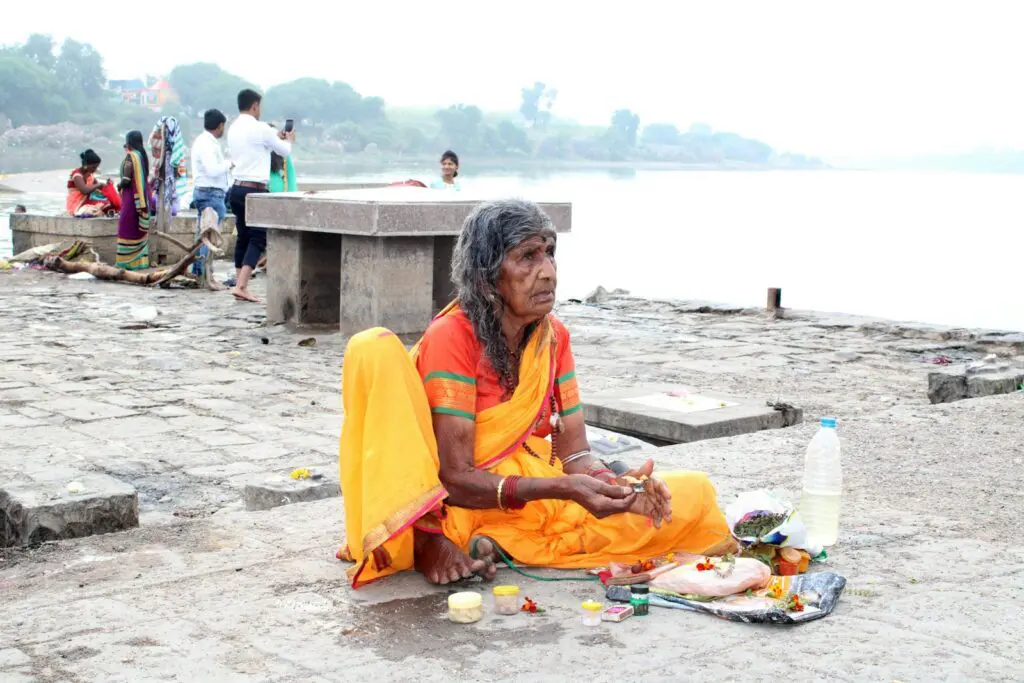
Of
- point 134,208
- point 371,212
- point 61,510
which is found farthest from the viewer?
point 134,208

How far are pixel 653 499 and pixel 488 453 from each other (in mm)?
501

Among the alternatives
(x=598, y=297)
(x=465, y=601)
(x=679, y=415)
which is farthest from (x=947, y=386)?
(x=598, y=297)

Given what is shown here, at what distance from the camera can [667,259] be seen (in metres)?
32.0

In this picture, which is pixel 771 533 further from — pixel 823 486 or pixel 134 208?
pixel 134 208

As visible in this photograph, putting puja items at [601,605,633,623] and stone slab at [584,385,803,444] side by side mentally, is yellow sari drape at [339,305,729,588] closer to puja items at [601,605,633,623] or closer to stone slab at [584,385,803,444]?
puja items at [601,605,633,623]

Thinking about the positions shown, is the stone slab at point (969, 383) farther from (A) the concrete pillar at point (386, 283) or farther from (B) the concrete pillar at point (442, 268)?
(B) the concrete pillar at point (442, 268)

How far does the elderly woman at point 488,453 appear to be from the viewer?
347 centimetres

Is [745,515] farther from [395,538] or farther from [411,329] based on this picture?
[411,329]

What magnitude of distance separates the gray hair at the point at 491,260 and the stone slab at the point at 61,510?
5.03 ft

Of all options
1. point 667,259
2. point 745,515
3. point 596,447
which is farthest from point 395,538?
point 667,259

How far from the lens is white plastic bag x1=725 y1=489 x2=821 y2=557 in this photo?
3631 millimetres

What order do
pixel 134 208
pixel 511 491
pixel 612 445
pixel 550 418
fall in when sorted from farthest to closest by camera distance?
pixel 134 208
pixel 612 445
pixel 550 418
pixel 511 491

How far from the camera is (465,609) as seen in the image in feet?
10.7

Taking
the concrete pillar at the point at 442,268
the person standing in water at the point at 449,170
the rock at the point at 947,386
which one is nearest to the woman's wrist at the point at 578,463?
the rock at the point at 947,386
